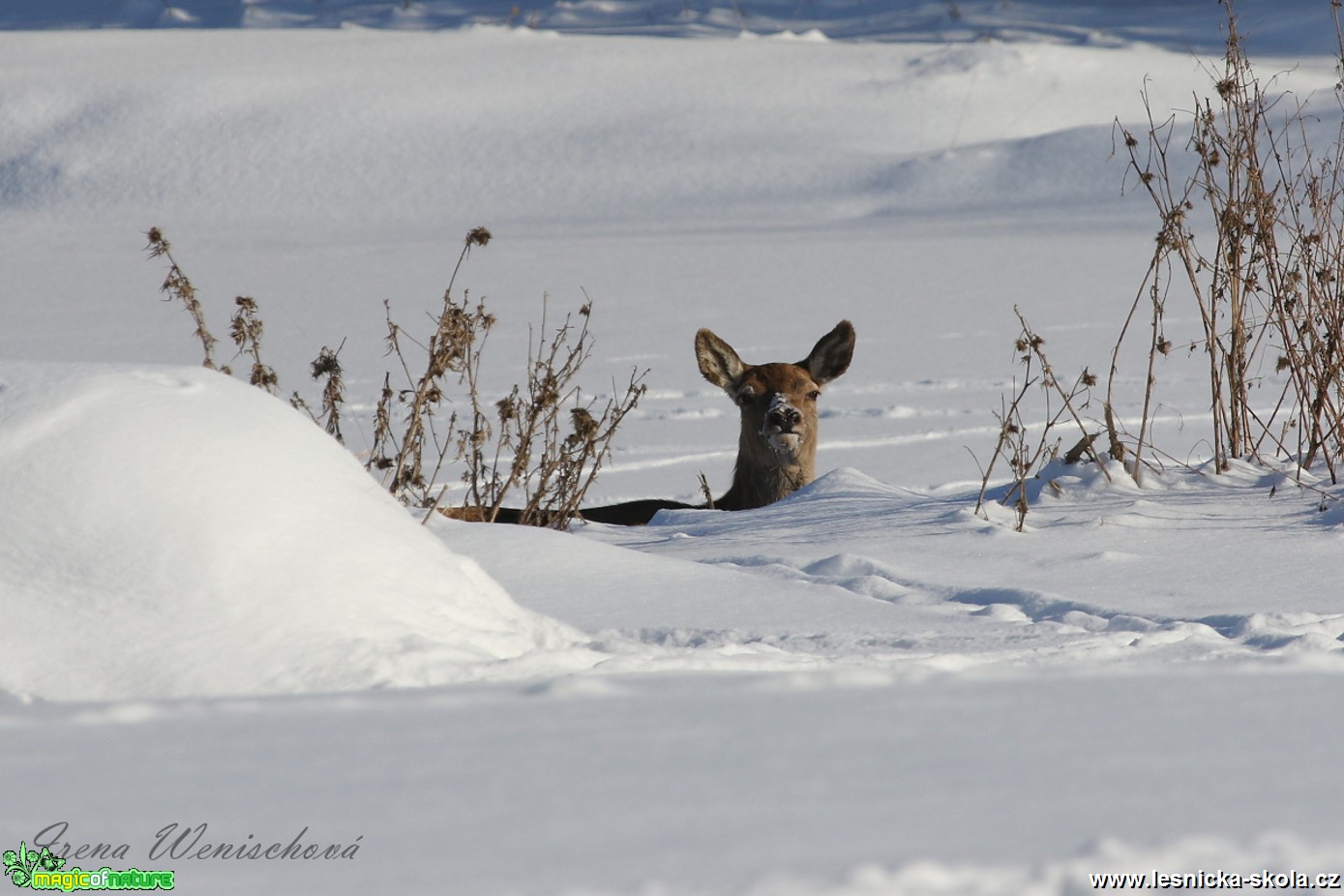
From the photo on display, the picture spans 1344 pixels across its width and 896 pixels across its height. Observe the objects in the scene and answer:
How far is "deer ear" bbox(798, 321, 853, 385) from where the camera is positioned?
22.7 ft

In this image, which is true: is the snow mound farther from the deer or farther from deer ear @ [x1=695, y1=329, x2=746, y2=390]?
deer ear @ [x1=695, y1=329, x2=746, y2=390]

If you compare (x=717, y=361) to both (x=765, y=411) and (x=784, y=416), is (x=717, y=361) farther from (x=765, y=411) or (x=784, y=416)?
(x=784, y=416)

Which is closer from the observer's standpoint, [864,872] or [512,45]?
[864,872]

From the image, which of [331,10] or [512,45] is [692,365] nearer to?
[512,45]

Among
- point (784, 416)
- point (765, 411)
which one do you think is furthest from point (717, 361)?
point (784, 416)

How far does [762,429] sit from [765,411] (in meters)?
0.08

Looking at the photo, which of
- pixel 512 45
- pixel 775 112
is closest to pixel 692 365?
pixel 775 112

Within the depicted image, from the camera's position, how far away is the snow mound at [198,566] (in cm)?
264

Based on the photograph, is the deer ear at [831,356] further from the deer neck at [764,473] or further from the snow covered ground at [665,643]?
the snow covered ground at [665,643]

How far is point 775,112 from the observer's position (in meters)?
24.5

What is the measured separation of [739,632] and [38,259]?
1363 cm

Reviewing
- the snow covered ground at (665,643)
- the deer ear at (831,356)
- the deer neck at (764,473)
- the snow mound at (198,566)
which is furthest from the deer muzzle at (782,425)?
the snow mound at (198,566)

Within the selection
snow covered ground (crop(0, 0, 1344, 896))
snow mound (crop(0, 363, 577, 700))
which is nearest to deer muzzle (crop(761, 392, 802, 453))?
snow covered ground (crop(0, 0, 1344, 896))

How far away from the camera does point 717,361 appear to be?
22.5ft
